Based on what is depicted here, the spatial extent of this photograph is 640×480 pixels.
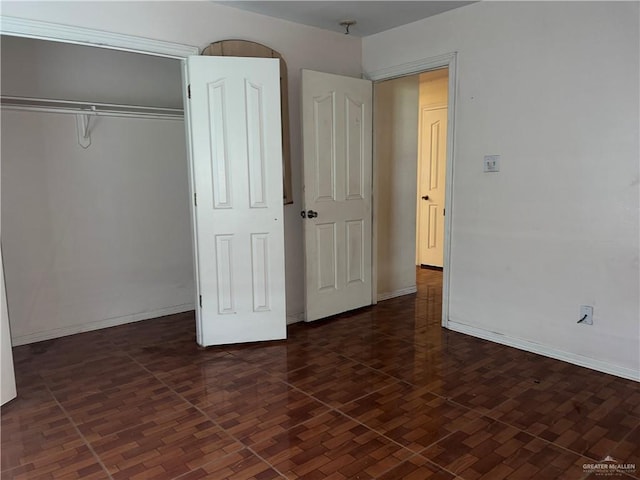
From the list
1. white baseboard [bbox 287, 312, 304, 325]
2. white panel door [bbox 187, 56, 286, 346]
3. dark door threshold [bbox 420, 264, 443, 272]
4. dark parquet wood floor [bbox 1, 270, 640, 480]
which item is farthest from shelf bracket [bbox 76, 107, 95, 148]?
dark door threshold [bbox 420, 264, 443, 272]

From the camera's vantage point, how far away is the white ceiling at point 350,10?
337 centimetres

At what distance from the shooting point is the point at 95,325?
3.90m

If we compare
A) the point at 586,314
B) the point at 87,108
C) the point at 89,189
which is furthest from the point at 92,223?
the point at 586,314

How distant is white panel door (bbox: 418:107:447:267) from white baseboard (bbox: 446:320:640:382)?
254 cm

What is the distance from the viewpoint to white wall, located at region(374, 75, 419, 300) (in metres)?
4.59

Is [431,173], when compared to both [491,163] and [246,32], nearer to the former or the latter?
[491,163]

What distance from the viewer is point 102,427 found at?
7.68 feet

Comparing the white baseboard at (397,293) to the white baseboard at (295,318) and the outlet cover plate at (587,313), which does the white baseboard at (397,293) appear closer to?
the white baseboard at (295,318)

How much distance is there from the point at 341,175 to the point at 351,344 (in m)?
1.47

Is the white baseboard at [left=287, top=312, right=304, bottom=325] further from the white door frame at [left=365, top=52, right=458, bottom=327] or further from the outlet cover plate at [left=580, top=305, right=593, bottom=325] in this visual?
the outlet cover plate at [left=580, top=305, right=593, bottom=325]

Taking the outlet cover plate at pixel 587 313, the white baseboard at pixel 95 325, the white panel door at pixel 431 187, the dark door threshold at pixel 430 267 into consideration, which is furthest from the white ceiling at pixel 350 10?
the dark door threshold at pixel 430 267

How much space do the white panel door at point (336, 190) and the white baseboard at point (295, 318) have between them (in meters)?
0.10

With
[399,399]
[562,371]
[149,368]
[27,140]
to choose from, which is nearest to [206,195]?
[149,368]

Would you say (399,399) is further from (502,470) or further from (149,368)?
(149,368)
